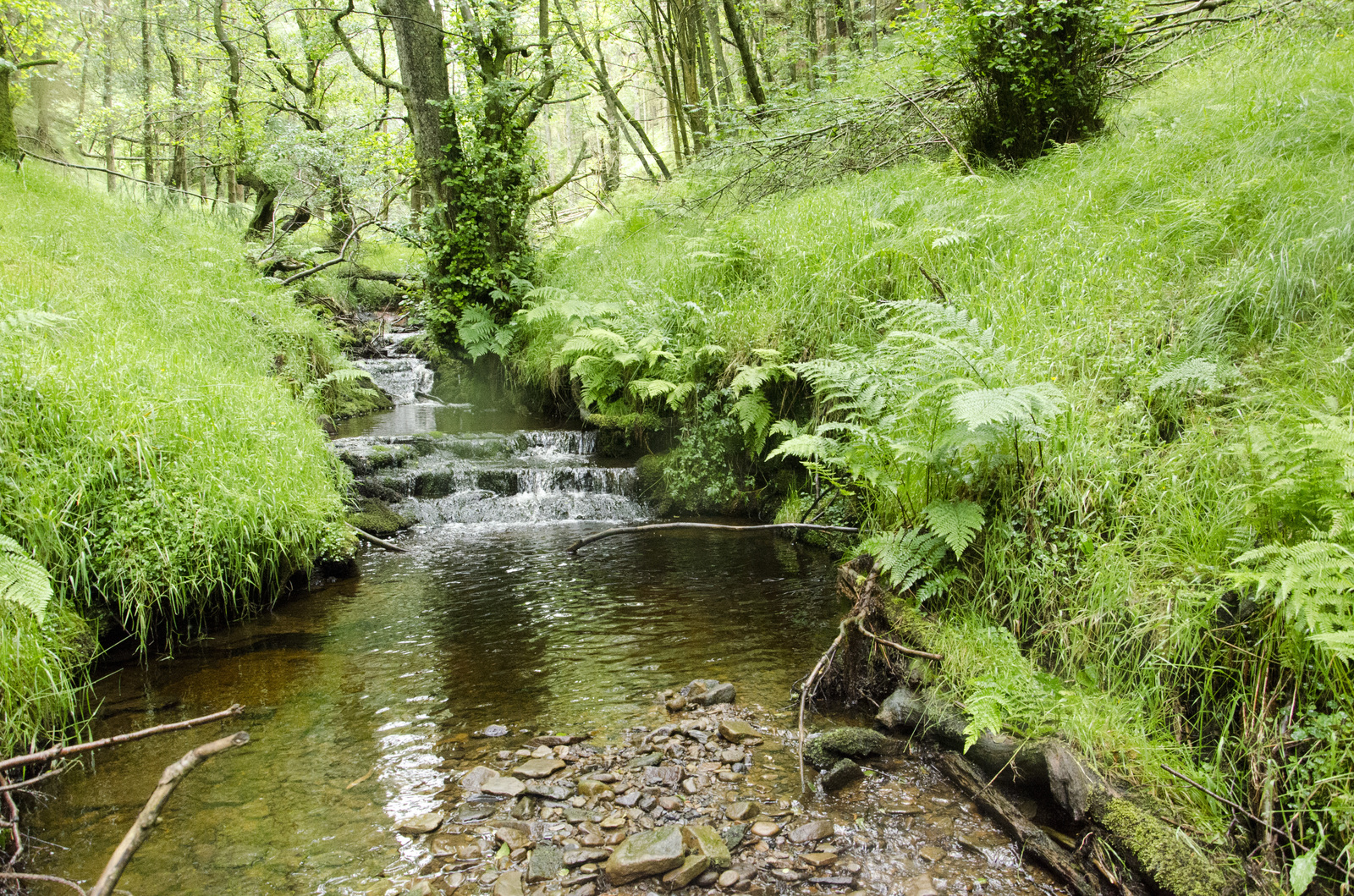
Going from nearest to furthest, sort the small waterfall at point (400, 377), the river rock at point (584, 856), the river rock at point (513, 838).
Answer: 1. the river rock at point (584, 856)
2. the river rock at point (513, 838)
3. the small waterfall at point (400, 377)

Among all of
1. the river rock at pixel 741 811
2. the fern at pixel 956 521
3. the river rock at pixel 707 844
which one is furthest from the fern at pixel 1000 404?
the river rock at pixel 707 844

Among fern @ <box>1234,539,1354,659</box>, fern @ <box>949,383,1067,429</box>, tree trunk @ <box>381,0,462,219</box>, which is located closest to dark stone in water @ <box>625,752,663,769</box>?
fern @ <box>949,383,1067,429</box>

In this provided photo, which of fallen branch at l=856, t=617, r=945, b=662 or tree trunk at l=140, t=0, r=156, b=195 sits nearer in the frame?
fallen branch at l=856, t=617, r=945, b=662

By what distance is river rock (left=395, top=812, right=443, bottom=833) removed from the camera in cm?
262

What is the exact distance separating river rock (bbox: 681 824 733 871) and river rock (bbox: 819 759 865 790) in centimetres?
54

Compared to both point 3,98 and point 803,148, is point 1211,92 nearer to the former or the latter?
point 803,148

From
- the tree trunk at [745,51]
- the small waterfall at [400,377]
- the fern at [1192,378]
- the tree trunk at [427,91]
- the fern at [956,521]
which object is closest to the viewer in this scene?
the fern at [956,521]

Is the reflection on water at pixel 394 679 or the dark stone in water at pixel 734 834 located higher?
the reflection on water at pixel 394 679

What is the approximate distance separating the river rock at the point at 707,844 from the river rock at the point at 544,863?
0.46 m

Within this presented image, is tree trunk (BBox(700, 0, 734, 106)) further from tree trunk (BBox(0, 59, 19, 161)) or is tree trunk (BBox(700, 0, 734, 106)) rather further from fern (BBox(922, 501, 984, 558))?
tree trunk (BBox(0, 59, 19, 161))

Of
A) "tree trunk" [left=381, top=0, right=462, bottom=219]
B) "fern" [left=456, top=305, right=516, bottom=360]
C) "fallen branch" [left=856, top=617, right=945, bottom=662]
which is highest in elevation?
"tree trunk" [left=381, top=0, right=462, bottom=219]

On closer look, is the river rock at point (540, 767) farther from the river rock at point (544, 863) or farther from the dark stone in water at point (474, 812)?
the river rock at point (544, 863)

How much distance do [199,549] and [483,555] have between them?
227 centimetres

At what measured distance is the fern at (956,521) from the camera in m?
3.03
